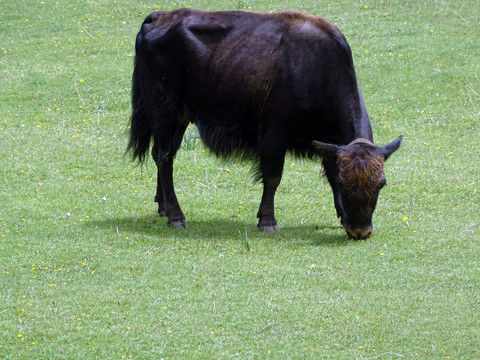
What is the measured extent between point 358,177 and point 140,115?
3.32m

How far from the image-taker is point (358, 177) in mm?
9664

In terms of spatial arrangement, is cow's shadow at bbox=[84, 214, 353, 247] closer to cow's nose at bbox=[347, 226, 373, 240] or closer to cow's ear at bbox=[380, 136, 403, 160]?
cow's nose at bbox=[347, 226, 373, 240]

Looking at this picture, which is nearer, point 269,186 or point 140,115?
point 269,186

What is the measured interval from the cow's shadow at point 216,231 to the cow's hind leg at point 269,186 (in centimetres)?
13

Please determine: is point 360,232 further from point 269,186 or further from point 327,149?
point 269,186

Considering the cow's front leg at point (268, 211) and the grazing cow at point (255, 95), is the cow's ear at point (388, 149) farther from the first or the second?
the cow's front leg at point (268, 211)

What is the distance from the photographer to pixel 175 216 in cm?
1102

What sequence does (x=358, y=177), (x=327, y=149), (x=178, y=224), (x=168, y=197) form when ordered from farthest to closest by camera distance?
(x=168, y=197), (x=178, y=224), (x=327, y=149), (x=358, y=177)

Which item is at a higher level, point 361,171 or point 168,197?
point 361,171

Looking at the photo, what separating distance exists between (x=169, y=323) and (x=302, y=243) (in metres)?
2.95

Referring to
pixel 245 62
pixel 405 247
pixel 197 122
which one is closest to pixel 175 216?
pixel 197 122

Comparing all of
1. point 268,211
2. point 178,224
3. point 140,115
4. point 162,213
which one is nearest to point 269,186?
point 268,211

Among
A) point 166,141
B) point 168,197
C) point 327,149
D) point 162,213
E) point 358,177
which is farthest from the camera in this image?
point 162,213

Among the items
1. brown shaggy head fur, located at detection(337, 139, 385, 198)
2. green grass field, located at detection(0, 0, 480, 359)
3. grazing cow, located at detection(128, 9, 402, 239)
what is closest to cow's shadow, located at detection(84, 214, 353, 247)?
green grass field, located at detection(0, 0, 480, 359)
